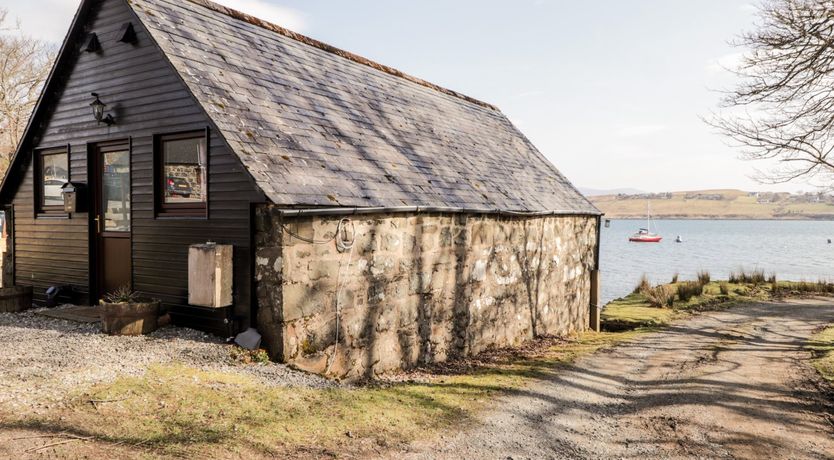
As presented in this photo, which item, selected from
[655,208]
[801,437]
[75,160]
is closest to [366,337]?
[801,437]

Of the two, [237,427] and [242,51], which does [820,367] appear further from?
[242,51]

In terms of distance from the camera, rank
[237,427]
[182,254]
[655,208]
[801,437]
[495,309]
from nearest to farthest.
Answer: [237,427] → [801,437] → [182,254] → [495,309] → [655,208]

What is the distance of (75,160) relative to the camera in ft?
31.3

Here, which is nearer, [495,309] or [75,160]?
[75,160]

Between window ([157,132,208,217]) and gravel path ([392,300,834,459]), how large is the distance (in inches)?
198

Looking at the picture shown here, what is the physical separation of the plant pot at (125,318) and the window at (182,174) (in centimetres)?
158

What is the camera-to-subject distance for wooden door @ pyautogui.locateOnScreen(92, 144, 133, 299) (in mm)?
8875

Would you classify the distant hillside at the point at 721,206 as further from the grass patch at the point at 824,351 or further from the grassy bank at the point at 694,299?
the grass patch at the point at 824,351

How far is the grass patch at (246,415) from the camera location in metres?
4.42

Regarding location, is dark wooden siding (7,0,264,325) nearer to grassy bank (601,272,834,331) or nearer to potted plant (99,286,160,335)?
potted plant (99,286,160,335)

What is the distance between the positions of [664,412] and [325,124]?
6.87 metres

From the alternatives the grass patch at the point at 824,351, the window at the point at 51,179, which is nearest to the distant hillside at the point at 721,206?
the grass patch at the point at 824,351

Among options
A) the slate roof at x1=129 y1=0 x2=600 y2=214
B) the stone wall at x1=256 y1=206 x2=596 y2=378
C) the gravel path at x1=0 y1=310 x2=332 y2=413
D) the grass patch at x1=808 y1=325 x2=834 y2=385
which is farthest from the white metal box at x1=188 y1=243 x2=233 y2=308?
the grass patch at x1=808 y1=325 x2=834 y2=385

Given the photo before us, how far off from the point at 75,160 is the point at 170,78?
10.6 feet
